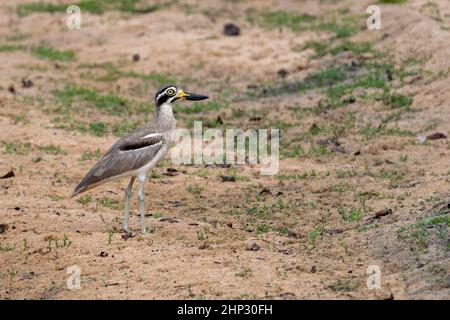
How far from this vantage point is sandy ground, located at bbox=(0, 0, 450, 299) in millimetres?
7867

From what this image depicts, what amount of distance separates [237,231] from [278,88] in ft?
23.0

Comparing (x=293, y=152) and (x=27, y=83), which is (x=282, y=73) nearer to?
(x=293, y=152)

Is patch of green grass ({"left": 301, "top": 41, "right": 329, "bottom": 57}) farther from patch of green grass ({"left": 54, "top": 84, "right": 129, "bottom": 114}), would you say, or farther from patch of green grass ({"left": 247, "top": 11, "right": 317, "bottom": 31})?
patch of green grass ({"left": 54, "top": 84, "right": 129, "bottom": 114})

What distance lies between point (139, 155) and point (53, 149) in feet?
12.0

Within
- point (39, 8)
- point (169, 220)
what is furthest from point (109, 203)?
point (39, 8)

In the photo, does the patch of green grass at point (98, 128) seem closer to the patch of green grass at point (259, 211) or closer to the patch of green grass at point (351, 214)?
the patch of green grass at point (259, 211)

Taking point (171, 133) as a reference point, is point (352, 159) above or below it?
below

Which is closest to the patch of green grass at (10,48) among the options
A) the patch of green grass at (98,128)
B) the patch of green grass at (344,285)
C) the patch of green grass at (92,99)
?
the patch of green grass at (92,99)

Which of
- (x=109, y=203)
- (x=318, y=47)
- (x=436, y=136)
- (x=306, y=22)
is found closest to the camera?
(x=109, y=203)

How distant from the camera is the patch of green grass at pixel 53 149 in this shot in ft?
40.5

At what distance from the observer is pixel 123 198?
10594 mm

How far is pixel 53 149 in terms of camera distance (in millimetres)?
12461

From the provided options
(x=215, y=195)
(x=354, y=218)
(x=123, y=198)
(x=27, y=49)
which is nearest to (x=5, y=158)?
(x=123, y=198)
